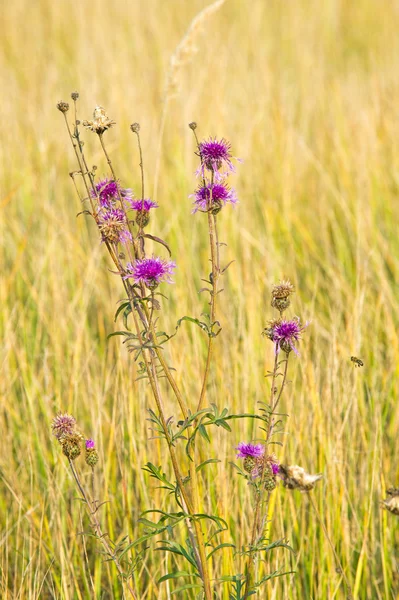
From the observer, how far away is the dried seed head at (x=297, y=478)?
4.99 feet

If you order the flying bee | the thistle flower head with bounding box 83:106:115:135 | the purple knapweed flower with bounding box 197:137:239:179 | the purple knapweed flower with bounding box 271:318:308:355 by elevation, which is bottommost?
the purple knapweed flower with bounding box 271:318:308:355

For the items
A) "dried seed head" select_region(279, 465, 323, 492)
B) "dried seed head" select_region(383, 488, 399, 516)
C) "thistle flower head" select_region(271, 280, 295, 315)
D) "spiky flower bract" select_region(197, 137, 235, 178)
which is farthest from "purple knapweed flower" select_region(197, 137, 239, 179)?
"dried seed head" select_region(383, 488, 399, 516)

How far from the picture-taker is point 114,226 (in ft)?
3.95

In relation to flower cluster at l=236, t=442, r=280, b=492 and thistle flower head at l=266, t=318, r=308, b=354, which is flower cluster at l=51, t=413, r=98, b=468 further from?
thistle flower head at l=266, t=318, r=308, b=354

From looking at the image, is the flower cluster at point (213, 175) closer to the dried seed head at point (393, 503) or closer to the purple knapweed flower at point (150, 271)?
the purple knapweed flower at point (150, 271)

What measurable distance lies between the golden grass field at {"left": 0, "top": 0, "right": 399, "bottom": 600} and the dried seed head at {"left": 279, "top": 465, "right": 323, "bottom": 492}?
23 centimetres

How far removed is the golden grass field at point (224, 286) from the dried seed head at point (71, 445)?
0.45 metres

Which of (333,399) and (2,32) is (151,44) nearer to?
(2,32)

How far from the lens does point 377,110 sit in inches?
143

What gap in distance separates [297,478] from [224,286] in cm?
135

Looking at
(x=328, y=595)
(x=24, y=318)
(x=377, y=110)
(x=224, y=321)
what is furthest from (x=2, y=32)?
(x=328, y=595)

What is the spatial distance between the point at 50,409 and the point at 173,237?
1.09 m

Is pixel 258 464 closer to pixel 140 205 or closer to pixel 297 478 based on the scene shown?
pixel 297 478

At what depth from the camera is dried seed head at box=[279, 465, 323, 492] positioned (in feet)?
4.99
